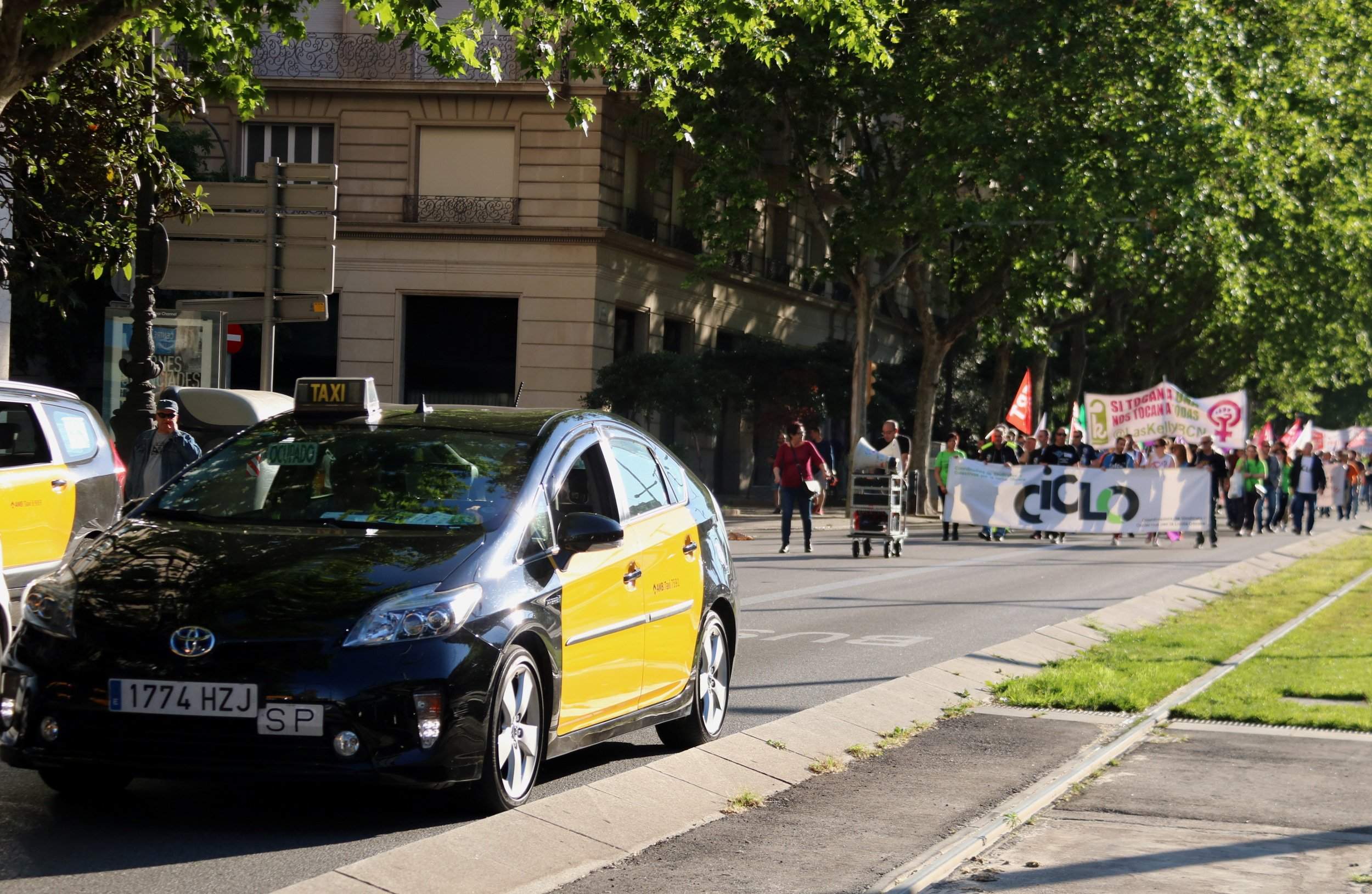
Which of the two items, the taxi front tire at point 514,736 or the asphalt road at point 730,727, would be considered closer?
the asphalt road at point 730,727

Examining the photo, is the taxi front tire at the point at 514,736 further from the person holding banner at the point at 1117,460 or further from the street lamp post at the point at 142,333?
the person holding banner at the point at 1117,460

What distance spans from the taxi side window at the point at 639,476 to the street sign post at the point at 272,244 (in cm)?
1030

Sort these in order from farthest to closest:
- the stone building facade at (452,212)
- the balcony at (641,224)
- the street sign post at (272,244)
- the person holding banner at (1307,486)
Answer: the balcony at (641,224), the person holding banner at (1307,486), the stone building facade at (452,212), the street sign post at (272,244)

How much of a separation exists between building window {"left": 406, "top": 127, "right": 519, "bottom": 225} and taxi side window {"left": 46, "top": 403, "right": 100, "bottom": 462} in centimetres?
2694

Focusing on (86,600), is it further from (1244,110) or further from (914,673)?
(1244,110)

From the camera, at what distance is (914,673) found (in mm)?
11172

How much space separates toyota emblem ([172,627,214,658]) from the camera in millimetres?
6062

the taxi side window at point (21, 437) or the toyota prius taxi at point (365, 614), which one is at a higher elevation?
the taxi side window at point (21, 437)

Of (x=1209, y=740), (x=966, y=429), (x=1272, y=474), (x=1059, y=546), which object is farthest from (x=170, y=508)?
(x=966, y=429)

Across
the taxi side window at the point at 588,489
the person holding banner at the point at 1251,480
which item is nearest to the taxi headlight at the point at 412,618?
the taxi side window at the point at 588,489

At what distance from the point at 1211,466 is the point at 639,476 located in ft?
83.7

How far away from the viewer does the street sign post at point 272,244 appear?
18.1m

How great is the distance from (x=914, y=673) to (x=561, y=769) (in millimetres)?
3847

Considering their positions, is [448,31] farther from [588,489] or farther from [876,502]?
[876,502]
